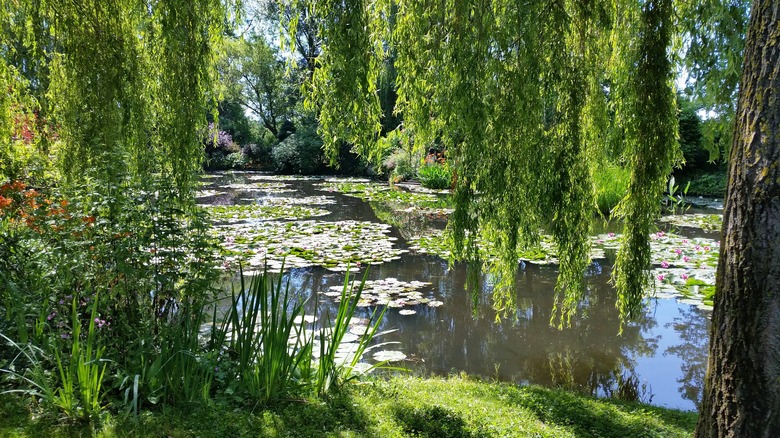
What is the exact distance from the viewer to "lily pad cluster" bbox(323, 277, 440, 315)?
5.26 m

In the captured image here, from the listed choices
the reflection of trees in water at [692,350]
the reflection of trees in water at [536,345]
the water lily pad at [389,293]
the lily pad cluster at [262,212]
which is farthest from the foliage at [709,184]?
the water lily pad at [389,293]

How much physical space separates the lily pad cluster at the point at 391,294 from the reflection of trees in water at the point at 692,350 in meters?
2.28

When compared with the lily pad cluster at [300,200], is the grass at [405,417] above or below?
below

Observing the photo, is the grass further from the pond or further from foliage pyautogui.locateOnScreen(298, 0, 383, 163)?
foliage pyautogui.locateOnScreen(298, 0, 383, 163)

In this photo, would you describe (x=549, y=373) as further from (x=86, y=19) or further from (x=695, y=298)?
(x=86, y=19)

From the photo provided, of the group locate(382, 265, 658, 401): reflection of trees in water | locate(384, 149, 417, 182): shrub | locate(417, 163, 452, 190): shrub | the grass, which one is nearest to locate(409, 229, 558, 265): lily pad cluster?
locate(382, 265, 658, 401): reflection of trees in water

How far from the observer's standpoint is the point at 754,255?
174 centimetres

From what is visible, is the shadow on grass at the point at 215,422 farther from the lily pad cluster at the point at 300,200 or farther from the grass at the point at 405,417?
the lily pad cluster at the point at 300,200

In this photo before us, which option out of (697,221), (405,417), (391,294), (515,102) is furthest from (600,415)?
(697,221)

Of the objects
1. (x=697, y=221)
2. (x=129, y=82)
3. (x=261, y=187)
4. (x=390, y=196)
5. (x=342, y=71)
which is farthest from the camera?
(x=261, y=187)

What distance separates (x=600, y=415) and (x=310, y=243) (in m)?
5.10

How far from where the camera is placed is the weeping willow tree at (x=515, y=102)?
9.00ft

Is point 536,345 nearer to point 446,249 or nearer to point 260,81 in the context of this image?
point 446,249

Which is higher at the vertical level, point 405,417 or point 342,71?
point 342,71
